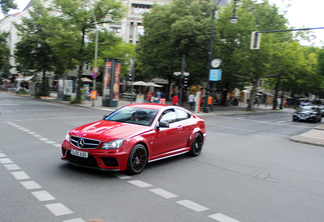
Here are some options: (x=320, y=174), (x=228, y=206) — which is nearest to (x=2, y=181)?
(x=228, y=206)

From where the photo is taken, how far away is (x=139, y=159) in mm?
6141

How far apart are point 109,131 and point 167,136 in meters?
1.57

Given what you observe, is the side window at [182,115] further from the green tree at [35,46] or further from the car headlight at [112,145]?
the green tree at [35,46]

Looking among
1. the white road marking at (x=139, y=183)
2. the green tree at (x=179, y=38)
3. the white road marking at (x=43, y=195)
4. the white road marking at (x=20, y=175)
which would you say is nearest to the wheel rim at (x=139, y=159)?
the white road marking at (x=139, y=183)

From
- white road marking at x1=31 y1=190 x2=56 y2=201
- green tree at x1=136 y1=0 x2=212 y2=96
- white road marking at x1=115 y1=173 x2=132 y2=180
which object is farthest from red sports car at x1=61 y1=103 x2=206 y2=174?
green tree at x1=136 y1=0 x2=212 y2=96

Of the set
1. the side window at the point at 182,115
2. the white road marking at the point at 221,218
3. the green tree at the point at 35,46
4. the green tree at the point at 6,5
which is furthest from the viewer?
the green tree at the point at 35,46

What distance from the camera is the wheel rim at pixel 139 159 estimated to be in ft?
19.6

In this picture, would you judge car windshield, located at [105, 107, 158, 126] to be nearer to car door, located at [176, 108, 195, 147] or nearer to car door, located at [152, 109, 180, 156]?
car door, located at [152, 109, 180, 156]

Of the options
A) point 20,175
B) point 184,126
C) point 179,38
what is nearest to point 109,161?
point 20,175

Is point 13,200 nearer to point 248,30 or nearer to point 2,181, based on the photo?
point 2,181

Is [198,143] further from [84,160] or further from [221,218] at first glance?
[221,218]

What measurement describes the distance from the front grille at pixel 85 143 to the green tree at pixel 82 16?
21587mm

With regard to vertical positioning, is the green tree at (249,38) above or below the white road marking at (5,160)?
above

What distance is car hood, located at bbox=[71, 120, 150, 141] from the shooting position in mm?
5750
